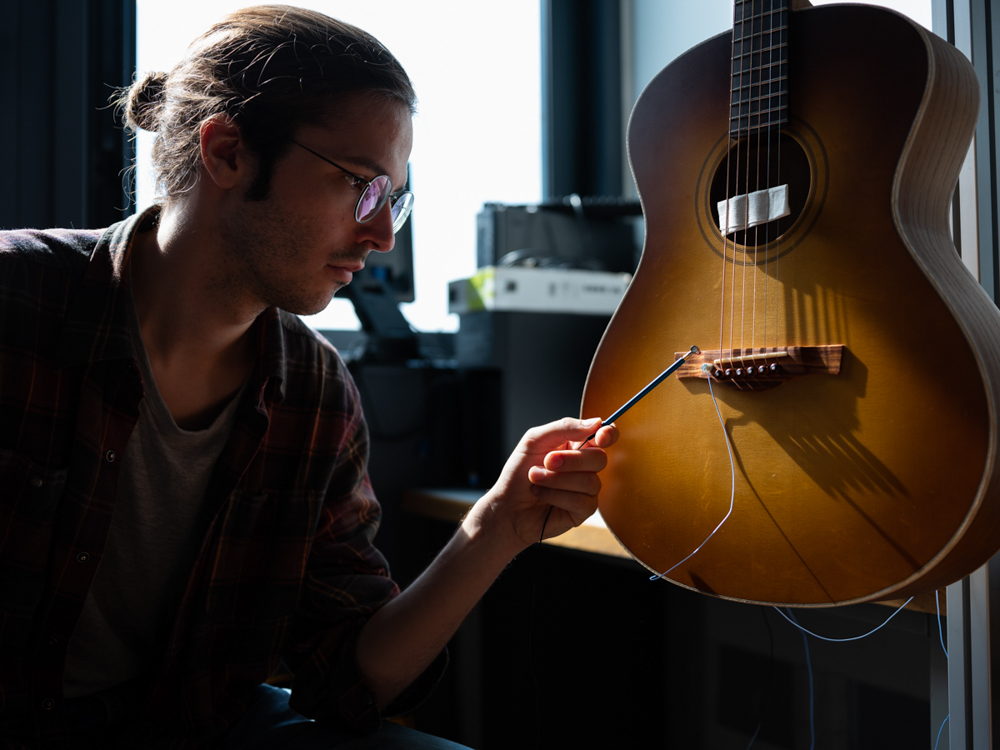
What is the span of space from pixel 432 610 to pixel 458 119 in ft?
5.54

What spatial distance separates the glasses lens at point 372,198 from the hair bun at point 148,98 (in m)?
0.37

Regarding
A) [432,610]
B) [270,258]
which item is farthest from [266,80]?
[432,610]

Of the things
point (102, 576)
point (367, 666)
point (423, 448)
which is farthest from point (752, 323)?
point (423, 448)

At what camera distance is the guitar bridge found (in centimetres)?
69

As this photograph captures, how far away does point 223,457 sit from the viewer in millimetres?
937

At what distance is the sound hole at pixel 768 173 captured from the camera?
29.9 inches

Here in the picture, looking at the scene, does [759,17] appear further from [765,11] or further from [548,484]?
[548,484]

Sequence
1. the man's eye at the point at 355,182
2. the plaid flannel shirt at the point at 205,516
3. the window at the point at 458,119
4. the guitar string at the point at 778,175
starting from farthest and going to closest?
the window at the point at 458,119 → the man's eye at the point at 355,182 → the plaid flannel shirt at the point at 205,516 → the guitar string at the point at 778,175

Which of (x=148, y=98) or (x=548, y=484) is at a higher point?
(x=148, y=98)

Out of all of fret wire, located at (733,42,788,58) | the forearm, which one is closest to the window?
the forearm

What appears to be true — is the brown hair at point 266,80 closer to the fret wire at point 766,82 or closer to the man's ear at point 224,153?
the man's ear at point 224,153

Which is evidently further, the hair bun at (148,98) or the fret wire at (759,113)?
the hair bun at (148,98)

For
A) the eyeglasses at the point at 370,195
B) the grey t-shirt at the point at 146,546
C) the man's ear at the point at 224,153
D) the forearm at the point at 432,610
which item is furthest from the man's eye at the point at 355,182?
the forearm at the point at 432,610

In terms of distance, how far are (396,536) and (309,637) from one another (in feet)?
2.61
